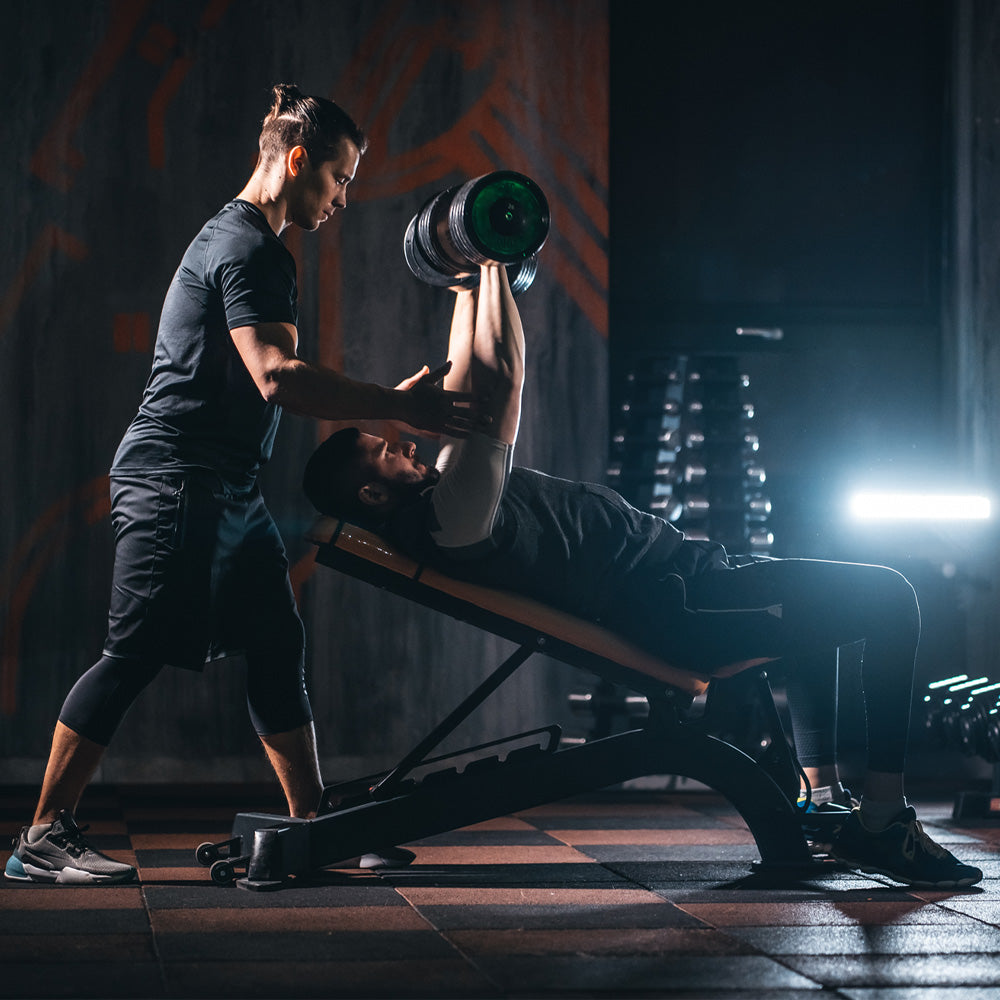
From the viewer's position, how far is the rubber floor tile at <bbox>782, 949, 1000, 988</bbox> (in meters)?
1.83

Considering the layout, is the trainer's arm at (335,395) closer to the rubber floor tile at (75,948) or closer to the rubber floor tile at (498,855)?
the rubber floor tile at (75,948)

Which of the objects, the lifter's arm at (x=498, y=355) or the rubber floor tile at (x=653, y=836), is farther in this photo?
the rubber floor tile at (x=653, y=836)

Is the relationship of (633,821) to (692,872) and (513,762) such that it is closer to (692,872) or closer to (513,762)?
(692,872)

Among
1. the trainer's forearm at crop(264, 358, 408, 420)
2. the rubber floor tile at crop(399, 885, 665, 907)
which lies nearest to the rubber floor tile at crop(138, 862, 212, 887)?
the rubber floor tile at crop(399, 885, 665, 907)

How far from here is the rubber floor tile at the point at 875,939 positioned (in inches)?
79.7

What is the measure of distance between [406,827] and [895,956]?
0.92 m

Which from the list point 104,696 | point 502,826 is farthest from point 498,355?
point 502,826

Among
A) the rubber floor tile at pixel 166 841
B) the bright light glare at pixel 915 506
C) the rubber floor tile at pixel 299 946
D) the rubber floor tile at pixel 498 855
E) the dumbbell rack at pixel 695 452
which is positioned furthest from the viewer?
the bright light glare at pixel 915 506

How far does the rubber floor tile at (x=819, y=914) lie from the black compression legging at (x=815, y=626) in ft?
0.92

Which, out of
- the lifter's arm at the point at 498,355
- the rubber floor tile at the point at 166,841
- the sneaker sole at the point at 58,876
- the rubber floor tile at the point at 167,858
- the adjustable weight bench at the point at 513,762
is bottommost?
the rubber floor tile at the point at 166,841

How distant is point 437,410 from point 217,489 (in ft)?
1.59

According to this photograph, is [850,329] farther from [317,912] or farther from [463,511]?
[317,912]

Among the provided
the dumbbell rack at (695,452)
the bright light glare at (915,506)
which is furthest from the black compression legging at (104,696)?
the bright light glare at (915,506)

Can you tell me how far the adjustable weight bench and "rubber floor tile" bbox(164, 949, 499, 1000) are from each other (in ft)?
1.80
